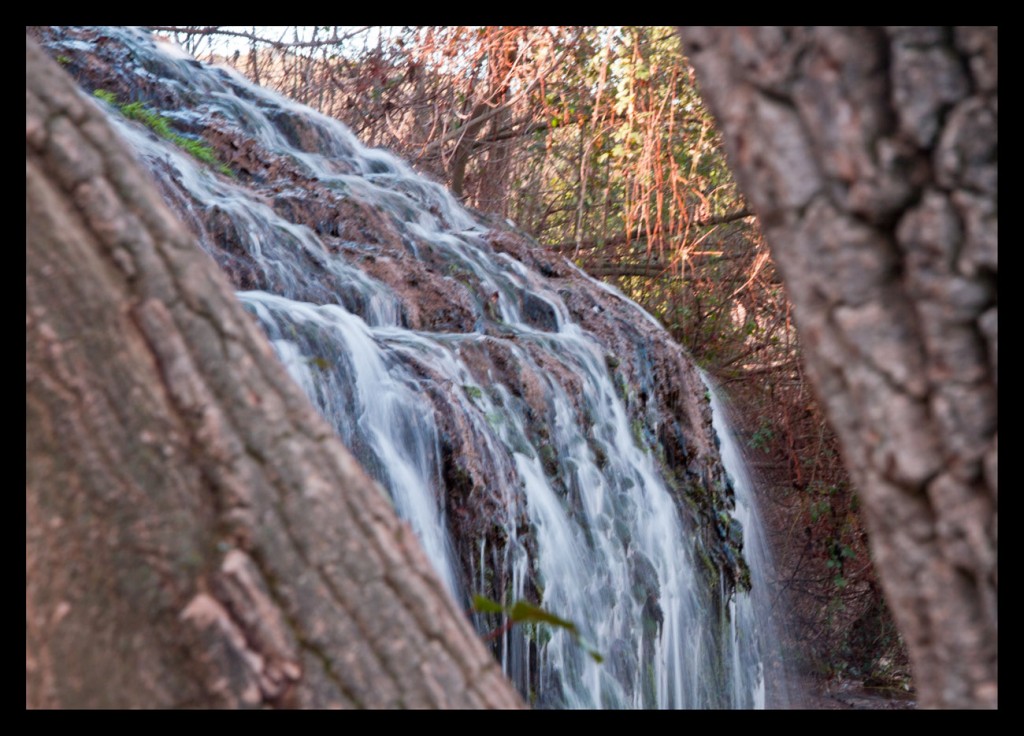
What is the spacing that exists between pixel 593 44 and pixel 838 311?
923 centimetres

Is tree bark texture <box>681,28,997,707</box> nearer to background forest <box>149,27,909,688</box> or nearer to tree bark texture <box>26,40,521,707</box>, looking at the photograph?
tree bark texture <box>26,40,521,707</box>

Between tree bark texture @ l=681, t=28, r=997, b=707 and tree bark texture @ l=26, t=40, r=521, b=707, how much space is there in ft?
1.90

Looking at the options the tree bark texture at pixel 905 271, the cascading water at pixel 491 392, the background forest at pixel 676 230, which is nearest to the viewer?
the tree bark texture at pixel 905 271

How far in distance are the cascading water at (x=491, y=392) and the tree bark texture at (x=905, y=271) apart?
11.7 feet

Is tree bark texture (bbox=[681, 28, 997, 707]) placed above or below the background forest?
below

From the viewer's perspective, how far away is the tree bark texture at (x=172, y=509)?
1.23m

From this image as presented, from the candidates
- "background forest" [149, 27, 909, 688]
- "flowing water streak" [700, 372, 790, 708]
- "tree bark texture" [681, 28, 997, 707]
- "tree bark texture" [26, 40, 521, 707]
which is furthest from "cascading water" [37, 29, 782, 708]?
"tree bark texture" [681, 28, 997, 707]

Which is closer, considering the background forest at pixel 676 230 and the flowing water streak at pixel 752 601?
the flowing water streak at pixel 752 601

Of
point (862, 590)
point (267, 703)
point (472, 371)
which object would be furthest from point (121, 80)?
point (862, 590)

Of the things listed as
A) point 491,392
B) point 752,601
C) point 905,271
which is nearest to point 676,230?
point 752,601

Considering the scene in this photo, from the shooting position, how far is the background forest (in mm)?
10031

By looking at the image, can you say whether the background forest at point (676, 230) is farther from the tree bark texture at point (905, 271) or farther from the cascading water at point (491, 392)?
the tree bark texture at point (905, 271)

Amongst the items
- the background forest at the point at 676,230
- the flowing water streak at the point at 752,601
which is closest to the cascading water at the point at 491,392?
the flowing water streak at the point at 752,601

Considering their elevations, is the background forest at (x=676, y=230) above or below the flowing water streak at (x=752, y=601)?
above
